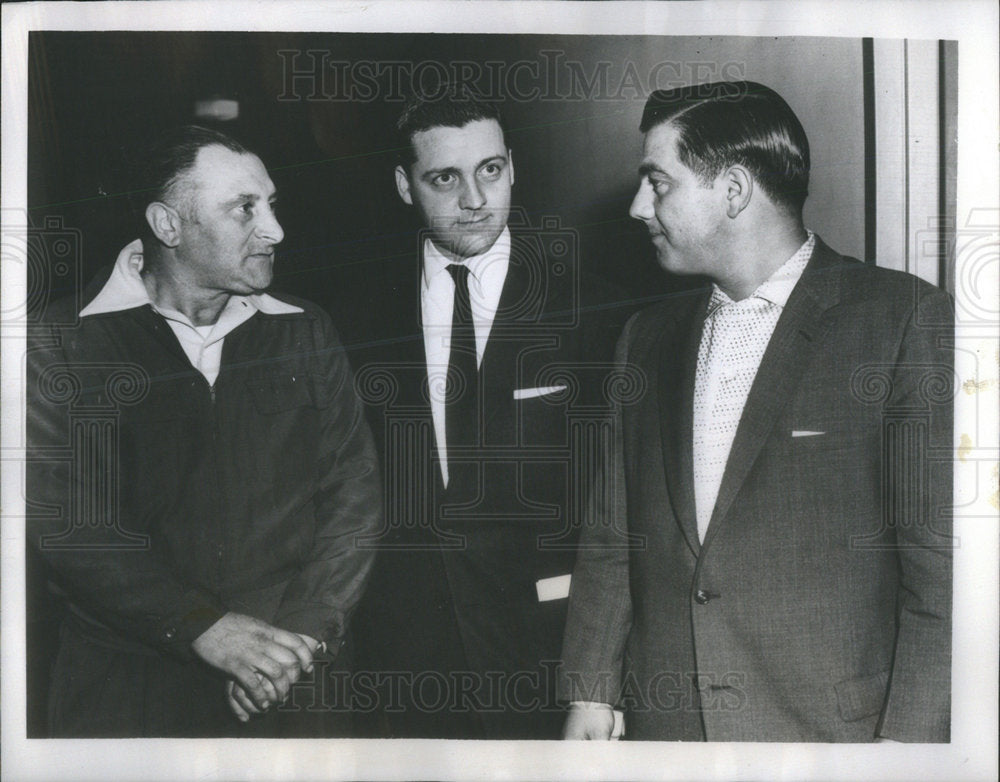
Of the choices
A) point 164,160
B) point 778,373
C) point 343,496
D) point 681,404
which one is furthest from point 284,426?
point 778,373

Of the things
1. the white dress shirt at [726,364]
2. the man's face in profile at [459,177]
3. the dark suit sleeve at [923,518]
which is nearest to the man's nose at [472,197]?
the man's face in profile at [459,177]

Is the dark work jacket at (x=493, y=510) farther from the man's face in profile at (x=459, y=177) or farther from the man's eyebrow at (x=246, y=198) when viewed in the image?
the man's eyebrow at (x=246, y=198)

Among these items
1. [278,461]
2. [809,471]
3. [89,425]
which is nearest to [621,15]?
[809,471]

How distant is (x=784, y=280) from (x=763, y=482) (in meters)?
0.45

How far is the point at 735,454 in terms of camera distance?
87.2 inches

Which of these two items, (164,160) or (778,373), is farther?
(164,160)

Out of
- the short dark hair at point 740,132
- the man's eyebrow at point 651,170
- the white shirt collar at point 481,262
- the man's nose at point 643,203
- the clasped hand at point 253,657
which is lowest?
the clasped hand at point 253,657

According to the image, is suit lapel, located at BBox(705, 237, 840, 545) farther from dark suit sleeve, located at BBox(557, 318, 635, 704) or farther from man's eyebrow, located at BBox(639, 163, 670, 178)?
man's eyebrow, located at BBox(639, 163, 670, 178)

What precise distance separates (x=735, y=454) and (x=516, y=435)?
49cm

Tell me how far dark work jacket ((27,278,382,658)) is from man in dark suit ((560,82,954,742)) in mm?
602

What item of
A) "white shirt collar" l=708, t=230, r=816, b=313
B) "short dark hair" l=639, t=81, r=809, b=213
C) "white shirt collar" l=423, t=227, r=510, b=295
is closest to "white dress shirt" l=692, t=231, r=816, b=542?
"white shirt collar" l=708, t=230, r=816, b=313

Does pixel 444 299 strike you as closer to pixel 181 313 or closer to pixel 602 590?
pixel 181 313

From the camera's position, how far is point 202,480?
2307 mm

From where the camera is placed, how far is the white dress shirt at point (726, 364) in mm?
2244
